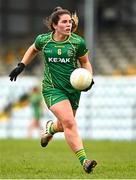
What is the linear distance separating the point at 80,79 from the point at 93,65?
1980cm

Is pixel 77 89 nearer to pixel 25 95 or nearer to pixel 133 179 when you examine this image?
pixel 133 179

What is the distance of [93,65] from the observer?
32.8 metres

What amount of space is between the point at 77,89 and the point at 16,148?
8.27 metres

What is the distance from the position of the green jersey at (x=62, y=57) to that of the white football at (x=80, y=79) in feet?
0.89

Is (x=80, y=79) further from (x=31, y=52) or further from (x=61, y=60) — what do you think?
(x=31, y=52)

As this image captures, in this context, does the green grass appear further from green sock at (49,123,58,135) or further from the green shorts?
the green shorts

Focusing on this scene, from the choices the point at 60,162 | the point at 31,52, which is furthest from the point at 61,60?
the point at 60,162

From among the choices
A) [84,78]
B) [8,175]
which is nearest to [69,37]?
[84,78]

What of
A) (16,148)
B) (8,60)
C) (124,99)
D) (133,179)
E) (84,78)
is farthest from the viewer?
(8,60)

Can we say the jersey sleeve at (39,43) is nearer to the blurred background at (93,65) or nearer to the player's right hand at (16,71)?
the player's right hand at (16,71)

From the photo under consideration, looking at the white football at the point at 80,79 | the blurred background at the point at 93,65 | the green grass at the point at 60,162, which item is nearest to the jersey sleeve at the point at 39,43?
the white football at the point at 80,79

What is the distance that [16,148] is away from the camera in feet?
69.8

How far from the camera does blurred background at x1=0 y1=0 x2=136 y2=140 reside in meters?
30.0

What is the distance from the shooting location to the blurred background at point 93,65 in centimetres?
2998
